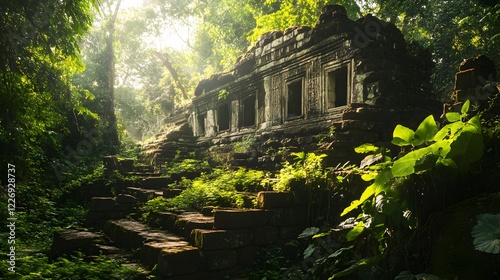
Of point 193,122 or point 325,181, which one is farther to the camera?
point 193,122

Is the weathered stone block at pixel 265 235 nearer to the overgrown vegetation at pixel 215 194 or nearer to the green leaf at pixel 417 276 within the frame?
the overgrown vegetation at pixel 215 194

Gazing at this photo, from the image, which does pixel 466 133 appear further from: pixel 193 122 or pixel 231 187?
pixel 193 122

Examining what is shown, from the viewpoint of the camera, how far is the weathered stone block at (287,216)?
461 cm

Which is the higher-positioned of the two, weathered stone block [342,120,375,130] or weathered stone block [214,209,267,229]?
weathered stone block [342,120,375,130]

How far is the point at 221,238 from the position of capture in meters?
4.16

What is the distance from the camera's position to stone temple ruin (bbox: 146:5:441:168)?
8195 mm

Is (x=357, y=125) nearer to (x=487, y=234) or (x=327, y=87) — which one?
(x=327, y=87)

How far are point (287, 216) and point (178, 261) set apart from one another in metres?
1.64

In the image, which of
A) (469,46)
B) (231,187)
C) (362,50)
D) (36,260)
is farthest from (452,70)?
(36,260)

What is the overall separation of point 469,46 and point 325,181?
1467 centimetres

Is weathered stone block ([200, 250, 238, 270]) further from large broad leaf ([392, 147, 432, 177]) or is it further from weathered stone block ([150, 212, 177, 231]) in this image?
large broad leaf ([392, 147, 432, 177])

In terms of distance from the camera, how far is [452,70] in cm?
1539

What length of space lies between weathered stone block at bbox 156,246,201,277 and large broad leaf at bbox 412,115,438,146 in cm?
263

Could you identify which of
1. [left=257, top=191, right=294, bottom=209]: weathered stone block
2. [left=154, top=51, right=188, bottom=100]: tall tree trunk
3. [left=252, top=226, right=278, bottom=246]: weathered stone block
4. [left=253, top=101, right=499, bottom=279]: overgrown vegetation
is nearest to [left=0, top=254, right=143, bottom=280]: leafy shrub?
[left=252, top=226, right=278, bottom=246]: weathered stone block
